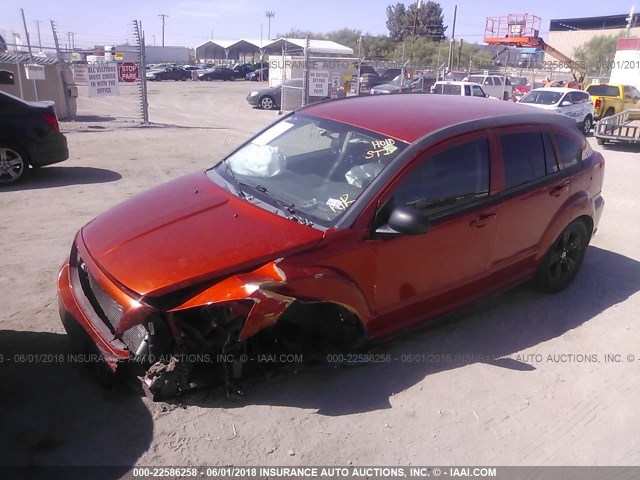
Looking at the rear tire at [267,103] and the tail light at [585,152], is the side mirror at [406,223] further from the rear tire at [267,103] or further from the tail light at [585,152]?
the rear tire at [267,103]

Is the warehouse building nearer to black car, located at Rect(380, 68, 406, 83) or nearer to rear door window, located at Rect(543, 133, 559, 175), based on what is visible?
black car, located at Rect(380, 68, 406, 83)

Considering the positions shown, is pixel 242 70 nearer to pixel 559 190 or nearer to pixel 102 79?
pixel 102 79

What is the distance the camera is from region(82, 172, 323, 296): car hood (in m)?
2.95

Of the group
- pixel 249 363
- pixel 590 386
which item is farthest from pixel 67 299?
pixel 590 386

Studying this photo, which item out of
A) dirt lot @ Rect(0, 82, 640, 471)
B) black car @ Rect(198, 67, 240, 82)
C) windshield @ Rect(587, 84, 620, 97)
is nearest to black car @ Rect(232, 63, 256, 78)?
black car @ Rect(198, 67, 240, 82)

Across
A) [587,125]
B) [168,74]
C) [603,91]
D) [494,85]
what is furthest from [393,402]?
[168,74]

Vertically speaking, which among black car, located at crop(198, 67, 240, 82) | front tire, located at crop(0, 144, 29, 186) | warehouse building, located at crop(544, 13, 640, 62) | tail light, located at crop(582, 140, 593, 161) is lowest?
black car, located at crop(198, 67, 240, 82)

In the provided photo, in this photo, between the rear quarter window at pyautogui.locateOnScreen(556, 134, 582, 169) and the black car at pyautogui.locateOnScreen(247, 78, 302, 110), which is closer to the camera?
the rear quarter window at pyautogui.locateOnScreen(556, 134, 582, 169)

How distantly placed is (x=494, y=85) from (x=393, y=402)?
27039 mm

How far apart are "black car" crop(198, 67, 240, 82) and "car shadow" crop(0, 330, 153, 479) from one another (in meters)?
46.5

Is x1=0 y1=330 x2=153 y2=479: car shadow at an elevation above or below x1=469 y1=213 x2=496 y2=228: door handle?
below

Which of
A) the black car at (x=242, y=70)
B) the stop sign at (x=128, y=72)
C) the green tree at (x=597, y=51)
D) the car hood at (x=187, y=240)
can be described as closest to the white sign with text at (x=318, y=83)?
the stop sign at (x=128, y=72)

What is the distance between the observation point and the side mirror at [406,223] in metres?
3.22

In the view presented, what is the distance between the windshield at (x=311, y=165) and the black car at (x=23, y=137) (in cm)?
517
